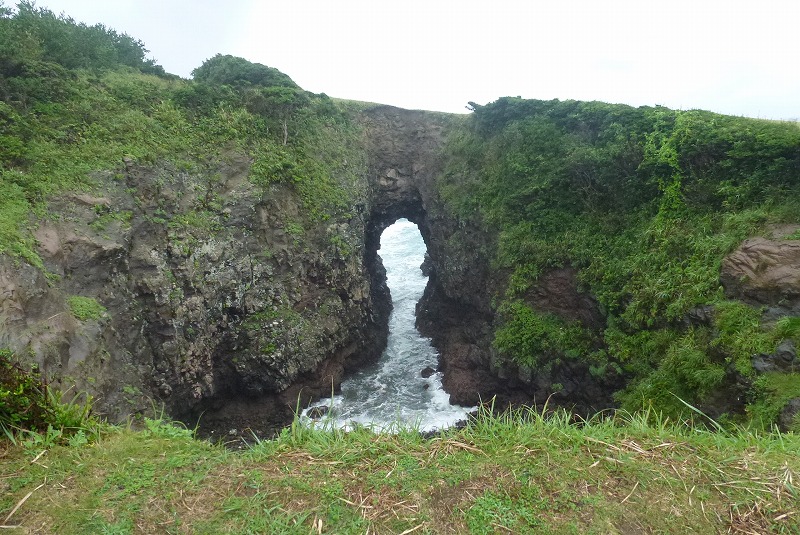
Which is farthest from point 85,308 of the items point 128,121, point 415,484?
point 415,484

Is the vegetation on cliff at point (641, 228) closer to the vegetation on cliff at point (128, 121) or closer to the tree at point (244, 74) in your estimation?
the vegetation on cliff at point (128, 121)

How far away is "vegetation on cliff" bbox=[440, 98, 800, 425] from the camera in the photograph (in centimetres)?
1102

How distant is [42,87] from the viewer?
1423 cm

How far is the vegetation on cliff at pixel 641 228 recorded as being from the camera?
36.1 feet

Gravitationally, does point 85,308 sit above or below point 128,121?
below

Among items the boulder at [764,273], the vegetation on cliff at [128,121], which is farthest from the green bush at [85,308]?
the boulder at [764,273]

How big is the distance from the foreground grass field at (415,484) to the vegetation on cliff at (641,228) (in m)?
5.70

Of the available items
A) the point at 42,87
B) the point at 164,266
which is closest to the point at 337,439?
the point at 164,266

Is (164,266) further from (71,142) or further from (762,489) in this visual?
(762,489)

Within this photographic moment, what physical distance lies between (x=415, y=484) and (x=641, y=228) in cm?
1400

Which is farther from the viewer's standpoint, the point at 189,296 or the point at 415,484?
the point at 189,296

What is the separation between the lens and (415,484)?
3641 mm

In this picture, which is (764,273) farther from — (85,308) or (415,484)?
(85,308)

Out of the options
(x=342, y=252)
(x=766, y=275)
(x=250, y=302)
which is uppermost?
(x=766, y=275)
